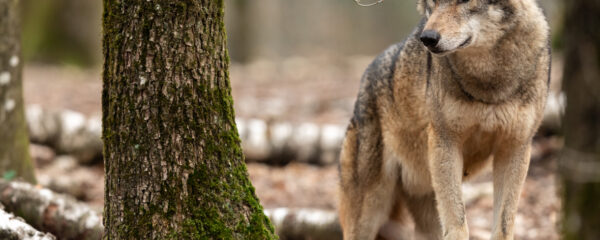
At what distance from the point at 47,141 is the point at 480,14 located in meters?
6.37

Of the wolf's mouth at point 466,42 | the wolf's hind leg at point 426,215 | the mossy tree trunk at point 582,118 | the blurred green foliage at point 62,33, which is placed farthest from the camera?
the blurred green foliage at point 62,33

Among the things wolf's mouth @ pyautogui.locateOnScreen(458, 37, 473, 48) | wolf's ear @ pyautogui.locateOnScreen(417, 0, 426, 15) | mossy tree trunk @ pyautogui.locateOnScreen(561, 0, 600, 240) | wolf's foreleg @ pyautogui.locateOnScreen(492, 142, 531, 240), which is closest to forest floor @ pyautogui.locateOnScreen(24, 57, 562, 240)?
wolf's foreleg @ pyautogui.locateOnScreen(492, 142, 531, 240)

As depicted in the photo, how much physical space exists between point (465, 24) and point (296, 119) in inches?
264

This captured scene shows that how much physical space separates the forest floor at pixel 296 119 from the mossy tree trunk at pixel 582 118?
500mm

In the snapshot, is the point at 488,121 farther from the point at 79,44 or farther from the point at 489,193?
the point at 79,44

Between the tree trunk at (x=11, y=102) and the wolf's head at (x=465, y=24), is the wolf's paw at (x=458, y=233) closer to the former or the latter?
the wolf's head at (x=465, y=24)

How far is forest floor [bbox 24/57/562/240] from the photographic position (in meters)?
7.15

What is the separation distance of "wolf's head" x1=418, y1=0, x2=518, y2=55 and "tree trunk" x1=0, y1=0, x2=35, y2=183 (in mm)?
3594

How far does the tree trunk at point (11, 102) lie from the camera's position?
570 centimetres

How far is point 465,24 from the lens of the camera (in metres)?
4.30

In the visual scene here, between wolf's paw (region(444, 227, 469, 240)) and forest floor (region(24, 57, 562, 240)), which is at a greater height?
wolf's paw (region(444, 227, 469, 240))

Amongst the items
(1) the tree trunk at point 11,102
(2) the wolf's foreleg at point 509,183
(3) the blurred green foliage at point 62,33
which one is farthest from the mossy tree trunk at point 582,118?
(3) the blurred green foliage at point 62,33

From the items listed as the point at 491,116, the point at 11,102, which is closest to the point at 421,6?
the point at 491,116

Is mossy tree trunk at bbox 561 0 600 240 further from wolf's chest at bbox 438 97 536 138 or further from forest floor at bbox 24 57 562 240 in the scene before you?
wolf's chest at bbox 438 97 536 138
